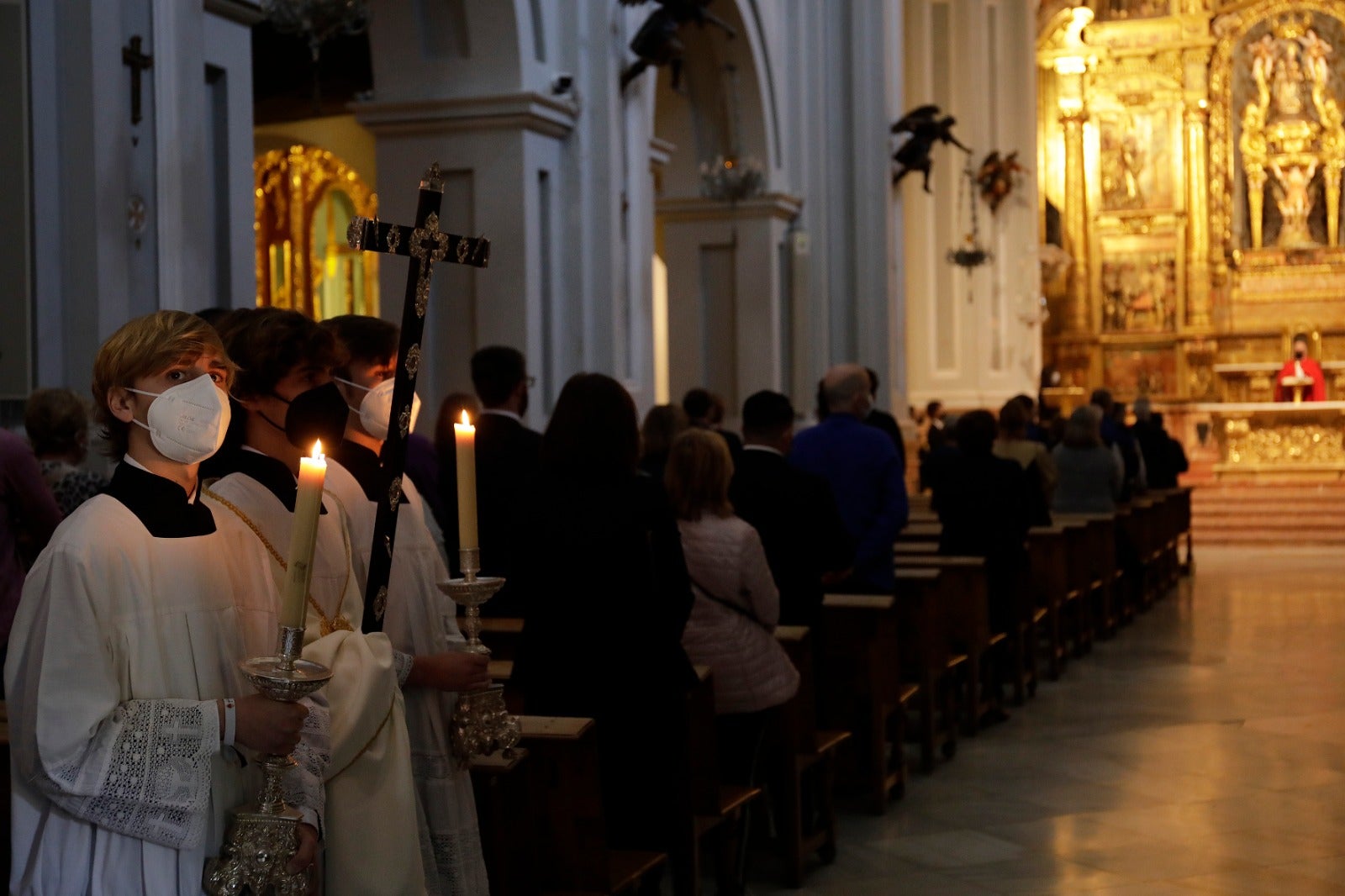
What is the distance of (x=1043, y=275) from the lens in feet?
77.3

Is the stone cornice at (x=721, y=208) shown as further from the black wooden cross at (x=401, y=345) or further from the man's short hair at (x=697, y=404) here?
the black wooden cross at (x=401, y=345)

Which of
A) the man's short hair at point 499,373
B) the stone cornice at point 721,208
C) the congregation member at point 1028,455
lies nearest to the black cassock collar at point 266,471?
the man's short hair at point 499,373

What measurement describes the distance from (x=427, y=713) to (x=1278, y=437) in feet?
69.1

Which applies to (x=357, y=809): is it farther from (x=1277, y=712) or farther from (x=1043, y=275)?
(x=1043, y=275)

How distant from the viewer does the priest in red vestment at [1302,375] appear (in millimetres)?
23141

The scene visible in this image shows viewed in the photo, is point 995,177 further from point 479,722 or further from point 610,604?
point 479,722

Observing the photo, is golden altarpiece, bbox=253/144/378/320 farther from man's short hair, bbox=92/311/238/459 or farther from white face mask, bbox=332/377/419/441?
man's short hair, bbox=92/311/238/459

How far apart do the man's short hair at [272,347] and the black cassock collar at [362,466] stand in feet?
1.14

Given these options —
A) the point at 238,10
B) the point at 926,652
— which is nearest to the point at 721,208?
the point at 926,652

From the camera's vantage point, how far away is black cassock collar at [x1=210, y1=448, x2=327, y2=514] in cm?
284

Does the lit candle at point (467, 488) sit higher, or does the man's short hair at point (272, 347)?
the man's short hair at point (272, 347)

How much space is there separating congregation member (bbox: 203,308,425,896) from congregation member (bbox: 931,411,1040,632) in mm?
6118

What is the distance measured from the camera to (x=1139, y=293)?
2498 centimetres

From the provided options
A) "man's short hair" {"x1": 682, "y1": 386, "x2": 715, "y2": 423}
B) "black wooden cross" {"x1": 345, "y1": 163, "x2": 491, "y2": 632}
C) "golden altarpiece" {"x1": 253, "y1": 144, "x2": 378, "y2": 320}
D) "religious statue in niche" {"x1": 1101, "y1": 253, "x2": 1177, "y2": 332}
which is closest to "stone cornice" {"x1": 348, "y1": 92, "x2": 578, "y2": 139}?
"man's short hair" {"x1": 682, "y1": 386, "x2": 715, "y2": 423}
